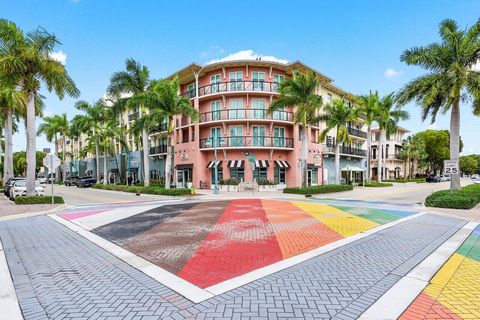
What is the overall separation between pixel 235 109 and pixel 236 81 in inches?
127

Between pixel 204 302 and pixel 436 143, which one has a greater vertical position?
pixel 436 143

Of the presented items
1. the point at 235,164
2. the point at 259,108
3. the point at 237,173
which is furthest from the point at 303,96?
the point at 237,173

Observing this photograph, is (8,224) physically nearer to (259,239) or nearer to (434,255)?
(259,239)

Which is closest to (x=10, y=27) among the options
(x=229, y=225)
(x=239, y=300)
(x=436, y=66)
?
(x=229, y=225)

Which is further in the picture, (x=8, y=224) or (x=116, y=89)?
(x=116, y=89)

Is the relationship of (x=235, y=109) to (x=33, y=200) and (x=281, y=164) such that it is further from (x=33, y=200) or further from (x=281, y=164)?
(x=33, y=200)

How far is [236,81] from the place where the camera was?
104 feet

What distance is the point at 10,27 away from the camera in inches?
695

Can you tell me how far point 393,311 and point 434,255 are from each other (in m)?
3.62

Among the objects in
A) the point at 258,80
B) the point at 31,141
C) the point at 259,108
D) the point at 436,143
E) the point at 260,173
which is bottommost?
the point at 260,173

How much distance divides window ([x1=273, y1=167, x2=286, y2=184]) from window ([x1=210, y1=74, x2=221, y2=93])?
11.9 m

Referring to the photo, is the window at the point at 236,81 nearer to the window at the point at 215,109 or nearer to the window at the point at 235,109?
the window at the point at 235,109

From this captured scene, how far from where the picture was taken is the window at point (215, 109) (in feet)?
107

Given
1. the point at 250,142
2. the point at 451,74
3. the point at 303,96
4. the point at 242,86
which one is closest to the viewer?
the point at 451,74
